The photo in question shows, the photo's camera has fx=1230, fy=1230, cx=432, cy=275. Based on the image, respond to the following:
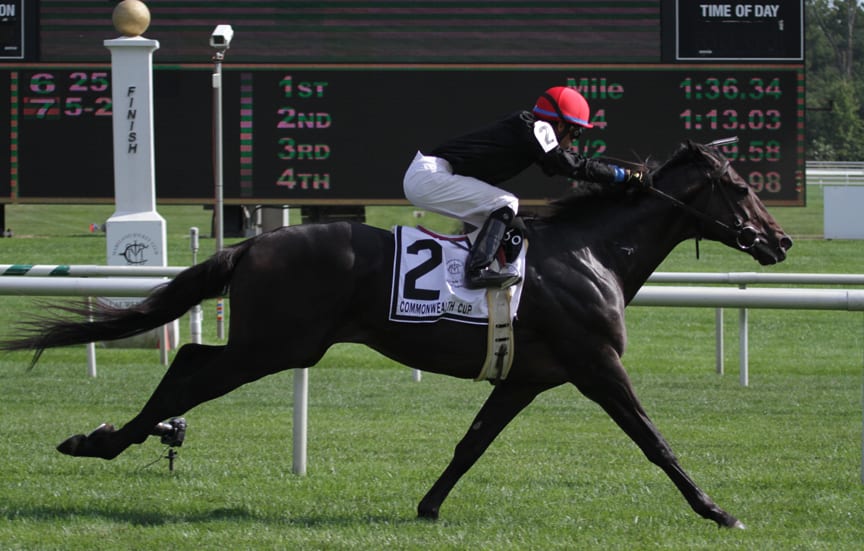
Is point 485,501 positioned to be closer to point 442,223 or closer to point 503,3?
point 503,3

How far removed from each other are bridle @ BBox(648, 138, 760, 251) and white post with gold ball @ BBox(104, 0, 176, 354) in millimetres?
7096

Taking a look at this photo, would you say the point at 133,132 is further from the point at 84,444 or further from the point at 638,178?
the point at 638,178

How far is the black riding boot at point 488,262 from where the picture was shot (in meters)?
4.54

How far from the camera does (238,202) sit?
12594 mm

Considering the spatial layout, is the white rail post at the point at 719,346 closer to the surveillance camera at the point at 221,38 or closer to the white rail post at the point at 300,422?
the white rail post at the point at 300,422

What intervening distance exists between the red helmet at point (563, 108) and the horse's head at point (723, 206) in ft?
1.47

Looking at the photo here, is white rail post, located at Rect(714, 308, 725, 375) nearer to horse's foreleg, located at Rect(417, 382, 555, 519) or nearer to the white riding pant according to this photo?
horse's foreleg, located at Rect(417, 382, 555, 519)

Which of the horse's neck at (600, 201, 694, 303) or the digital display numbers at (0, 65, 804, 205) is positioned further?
the digital display numbers at (0, 65, 804, 205)

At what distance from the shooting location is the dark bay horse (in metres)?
4.52

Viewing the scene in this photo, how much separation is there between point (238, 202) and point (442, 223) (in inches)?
191

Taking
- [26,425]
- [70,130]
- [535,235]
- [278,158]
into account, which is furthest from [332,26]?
[535,235]

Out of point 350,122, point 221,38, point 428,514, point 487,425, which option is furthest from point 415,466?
point 350,122

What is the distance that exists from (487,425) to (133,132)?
24.2 ft

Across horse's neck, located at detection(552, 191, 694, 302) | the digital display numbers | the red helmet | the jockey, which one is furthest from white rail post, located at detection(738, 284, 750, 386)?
the red helmet
